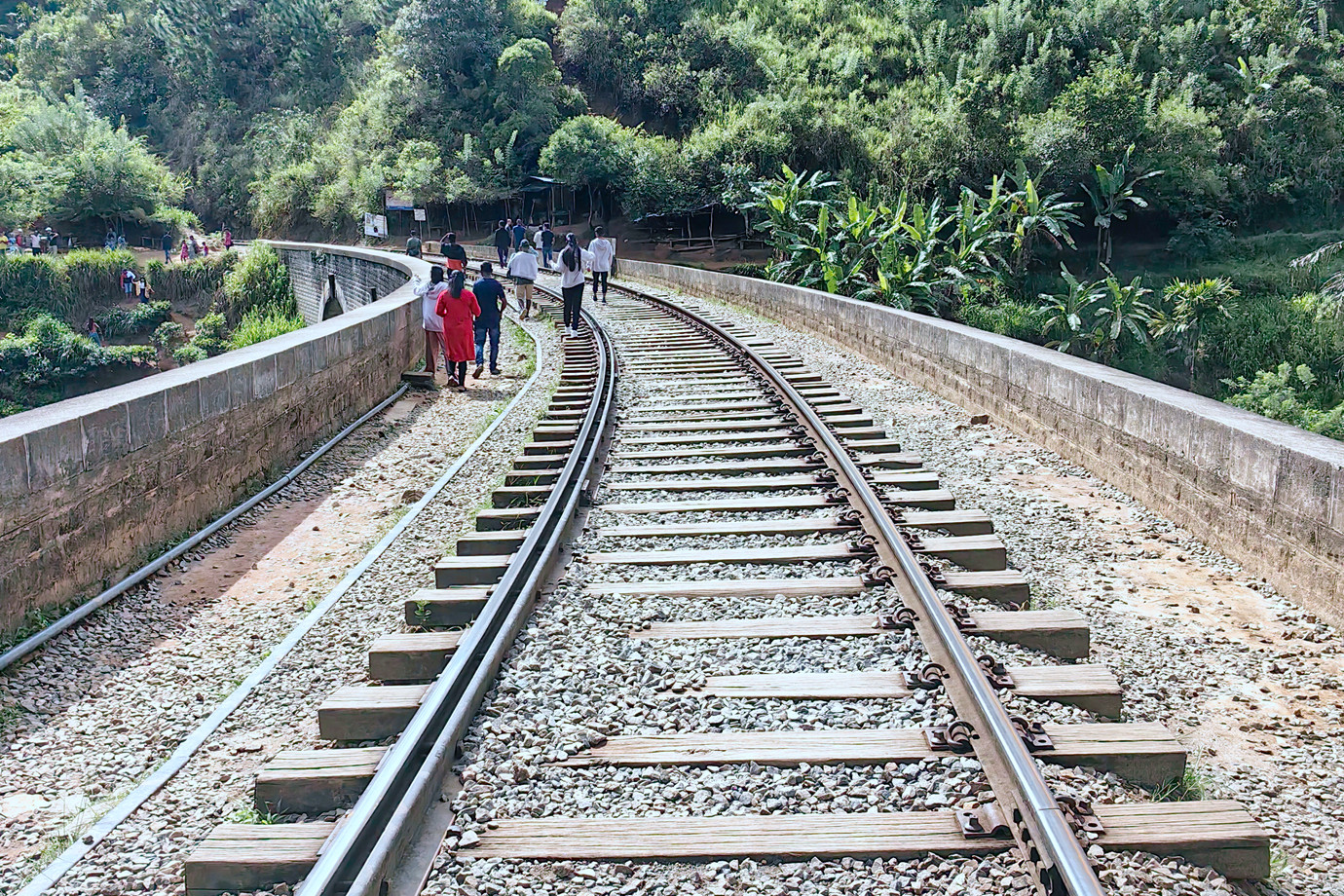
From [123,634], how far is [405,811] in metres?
3.59

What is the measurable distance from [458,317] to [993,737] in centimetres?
1049

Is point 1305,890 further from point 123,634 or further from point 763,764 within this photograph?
point 123,634

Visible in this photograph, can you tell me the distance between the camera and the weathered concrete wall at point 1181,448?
18.2ft

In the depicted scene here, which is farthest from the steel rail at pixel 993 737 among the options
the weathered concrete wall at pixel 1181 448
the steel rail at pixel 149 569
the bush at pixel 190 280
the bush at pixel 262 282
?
the bush at pixel 190 280

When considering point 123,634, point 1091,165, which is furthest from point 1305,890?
point 1091,165

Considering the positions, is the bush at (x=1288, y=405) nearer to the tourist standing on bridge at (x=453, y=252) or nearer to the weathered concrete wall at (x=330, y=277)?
the tourist standing on bridge at (x=453, y=252)

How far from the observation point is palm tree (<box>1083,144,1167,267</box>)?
32.2m

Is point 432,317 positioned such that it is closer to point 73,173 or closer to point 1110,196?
point 1110,196

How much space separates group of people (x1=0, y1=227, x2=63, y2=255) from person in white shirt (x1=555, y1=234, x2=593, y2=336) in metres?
44.4

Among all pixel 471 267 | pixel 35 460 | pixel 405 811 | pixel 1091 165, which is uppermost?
pixel 1091 165

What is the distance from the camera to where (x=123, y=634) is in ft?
19.2

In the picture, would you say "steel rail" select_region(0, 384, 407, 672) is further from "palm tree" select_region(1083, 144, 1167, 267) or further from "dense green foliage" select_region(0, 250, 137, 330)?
"dense green foliage" select_region(0, 250, 137, 330)

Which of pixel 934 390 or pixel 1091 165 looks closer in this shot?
pixel 934 390

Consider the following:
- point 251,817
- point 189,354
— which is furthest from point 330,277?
point 251,817
